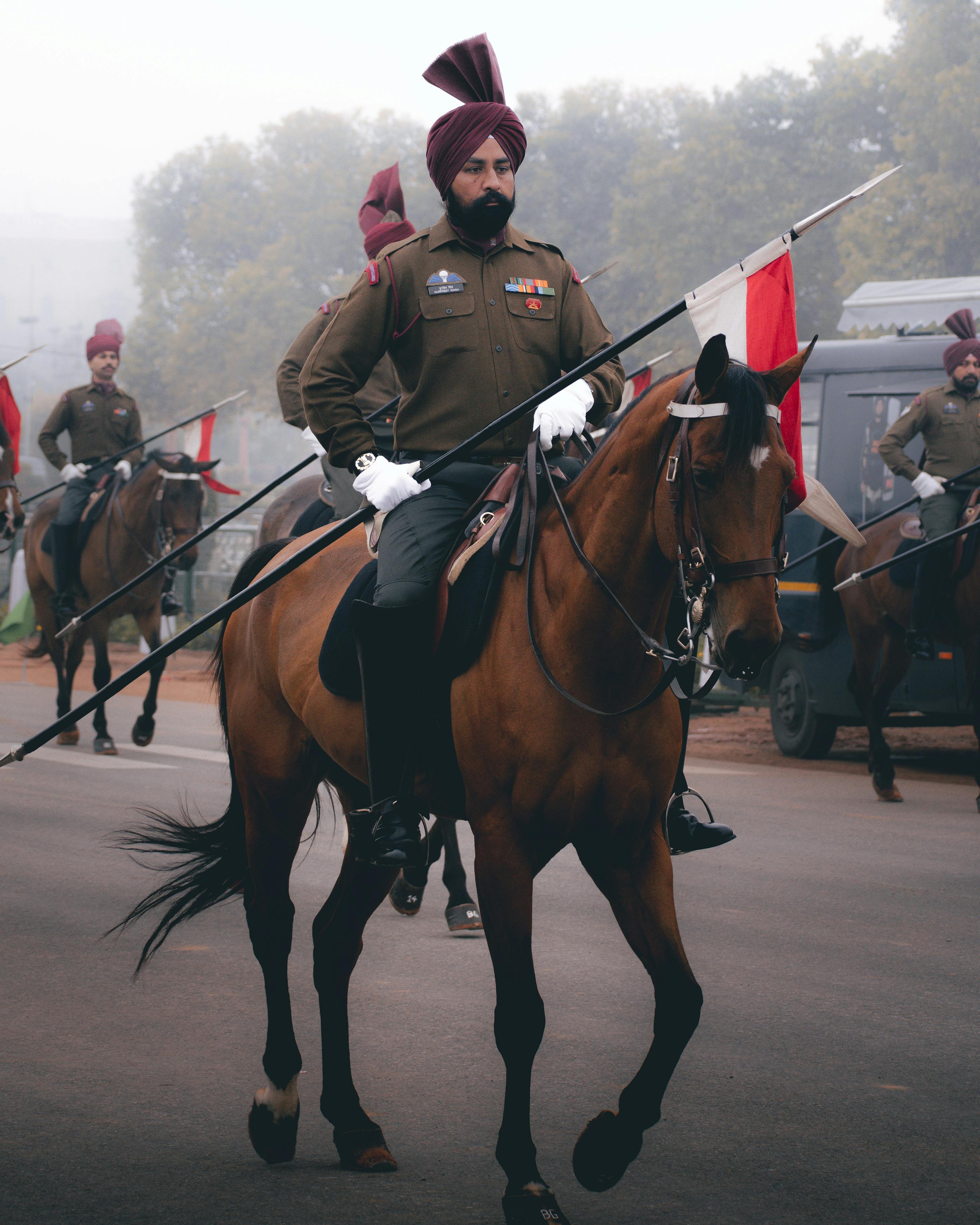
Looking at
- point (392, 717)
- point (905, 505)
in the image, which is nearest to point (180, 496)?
point (905, 505)

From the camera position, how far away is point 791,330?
383 cm

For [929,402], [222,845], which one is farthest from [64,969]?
[929,402]

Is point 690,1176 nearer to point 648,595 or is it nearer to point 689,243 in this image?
point 648,595

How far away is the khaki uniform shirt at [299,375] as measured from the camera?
26.7ft

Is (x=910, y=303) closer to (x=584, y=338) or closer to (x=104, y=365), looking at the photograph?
(x=104, y=365)

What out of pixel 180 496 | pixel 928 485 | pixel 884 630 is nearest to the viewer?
pixel 928 485

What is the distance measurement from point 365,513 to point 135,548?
30.3ft

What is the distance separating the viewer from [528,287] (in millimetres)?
4359

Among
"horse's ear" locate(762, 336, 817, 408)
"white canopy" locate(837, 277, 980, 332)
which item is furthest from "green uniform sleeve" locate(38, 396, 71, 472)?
"horse's ear" locate(762, 336, 817, 408)

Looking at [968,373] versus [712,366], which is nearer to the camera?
[712,366]

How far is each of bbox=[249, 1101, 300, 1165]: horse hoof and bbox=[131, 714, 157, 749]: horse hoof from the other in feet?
27.9

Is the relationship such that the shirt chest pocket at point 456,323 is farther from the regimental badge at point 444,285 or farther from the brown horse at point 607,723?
the brown horse at point 607,723

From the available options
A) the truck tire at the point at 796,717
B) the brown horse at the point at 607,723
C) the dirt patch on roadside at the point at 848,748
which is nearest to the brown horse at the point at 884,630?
the truck tire at the point at 796,717

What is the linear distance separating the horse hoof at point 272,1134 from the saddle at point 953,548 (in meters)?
7.13
